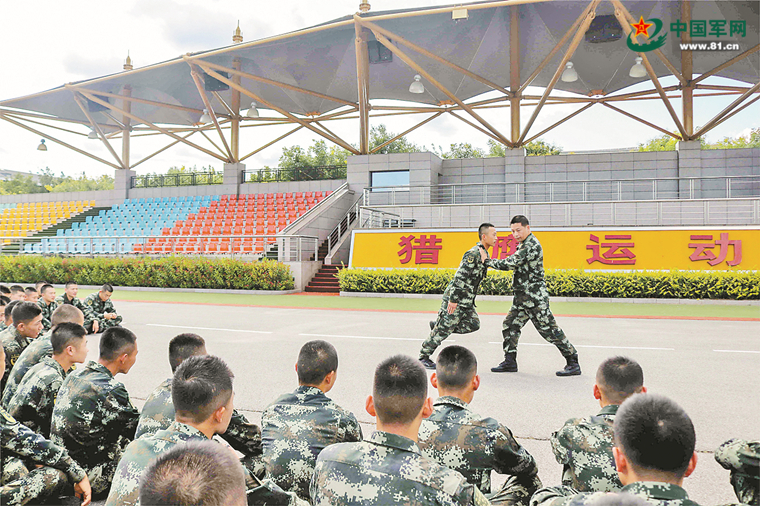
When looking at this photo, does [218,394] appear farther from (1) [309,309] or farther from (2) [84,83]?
(2) [84,83]

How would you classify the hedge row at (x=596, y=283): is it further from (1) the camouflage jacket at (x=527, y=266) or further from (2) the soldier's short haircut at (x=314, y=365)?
(2) the soldier's short haircut at (x=314, y=365)

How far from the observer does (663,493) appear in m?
1.58

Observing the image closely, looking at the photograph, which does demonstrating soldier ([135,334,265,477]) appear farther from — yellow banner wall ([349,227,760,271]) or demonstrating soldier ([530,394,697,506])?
yellow banner wall ([349,227,760,271])

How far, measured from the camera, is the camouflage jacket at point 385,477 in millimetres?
1878

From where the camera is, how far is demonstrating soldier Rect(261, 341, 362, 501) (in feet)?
8.54

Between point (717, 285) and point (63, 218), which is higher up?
point (63, 218)

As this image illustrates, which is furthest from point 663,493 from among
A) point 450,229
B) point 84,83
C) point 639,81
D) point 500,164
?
point 84,83

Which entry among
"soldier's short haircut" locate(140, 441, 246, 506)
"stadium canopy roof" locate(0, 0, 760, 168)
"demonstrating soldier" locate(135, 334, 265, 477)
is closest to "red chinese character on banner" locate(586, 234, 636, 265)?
"stadium canopy roof" locate(0, 0, 760, 168)

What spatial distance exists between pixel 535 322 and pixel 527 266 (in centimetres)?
71

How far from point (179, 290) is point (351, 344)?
1255 cm

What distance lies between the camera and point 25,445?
2773 mm

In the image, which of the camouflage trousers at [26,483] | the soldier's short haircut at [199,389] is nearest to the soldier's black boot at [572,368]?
the soldier's short haircut at [199,389]

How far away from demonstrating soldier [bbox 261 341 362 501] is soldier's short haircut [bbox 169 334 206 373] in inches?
38.3

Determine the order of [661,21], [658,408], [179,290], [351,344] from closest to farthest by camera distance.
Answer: [658,408]
[351,344]
[179,290]
[661,21]
